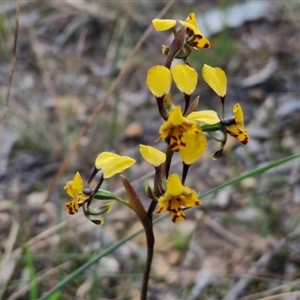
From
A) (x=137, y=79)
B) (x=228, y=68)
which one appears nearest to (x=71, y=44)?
(x=137, y=79)

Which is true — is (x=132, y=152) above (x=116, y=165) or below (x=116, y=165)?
above

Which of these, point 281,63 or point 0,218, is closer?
point 0,218

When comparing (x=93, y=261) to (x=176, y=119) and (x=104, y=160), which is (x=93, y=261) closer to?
(x=104, y=160)

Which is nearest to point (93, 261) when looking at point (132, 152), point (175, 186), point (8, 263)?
point (175, 186)

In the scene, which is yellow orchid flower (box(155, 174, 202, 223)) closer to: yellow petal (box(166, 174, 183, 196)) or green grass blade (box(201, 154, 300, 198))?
yellow petal (box(166, 174, 183, 196))

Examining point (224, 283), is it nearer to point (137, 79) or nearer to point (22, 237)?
point (22, 237)

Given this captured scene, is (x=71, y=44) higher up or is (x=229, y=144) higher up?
(x=71, y=44)

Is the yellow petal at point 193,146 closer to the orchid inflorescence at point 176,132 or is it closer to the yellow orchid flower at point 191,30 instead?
the orchid inflorescence at point 176,132

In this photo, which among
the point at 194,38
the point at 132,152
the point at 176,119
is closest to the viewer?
the point at 176,119
